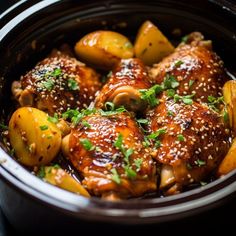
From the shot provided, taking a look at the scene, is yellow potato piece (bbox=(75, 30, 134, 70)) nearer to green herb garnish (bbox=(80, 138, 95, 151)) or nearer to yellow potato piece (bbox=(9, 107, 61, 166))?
yellow potato piece (bbox=(9, 107, 61, 166))

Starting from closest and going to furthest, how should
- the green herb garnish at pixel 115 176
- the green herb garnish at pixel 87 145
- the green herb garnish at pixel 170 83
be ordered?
the green herb garnish at pixel 115 176 → the green herb garnish at pixel 87 145 → the green herb garnish at pixel 170 83

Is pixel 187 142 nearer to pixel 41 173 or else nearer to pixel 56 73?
pixel 41 173

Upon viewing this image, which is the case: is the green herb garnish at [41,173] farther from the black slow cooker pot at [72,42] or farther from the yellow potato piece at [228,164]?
the yellow potato piece at [228,164]

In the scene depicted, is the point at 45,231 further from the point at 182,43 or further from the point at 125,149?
the point at 182,43

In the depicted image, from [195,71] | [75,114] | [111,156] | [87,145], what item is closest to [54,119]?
[75,114]

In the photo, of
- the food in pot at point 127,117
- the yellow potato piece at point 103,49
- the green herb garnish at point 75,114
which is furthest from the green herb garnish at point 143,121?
the yellow potato piece at point 103,49

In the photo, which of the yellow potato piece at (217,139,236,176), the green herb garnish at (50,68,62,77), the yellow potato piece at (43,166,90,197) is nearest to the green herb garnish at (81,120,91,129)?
the yellow potato piece at (43,166,90,197)
